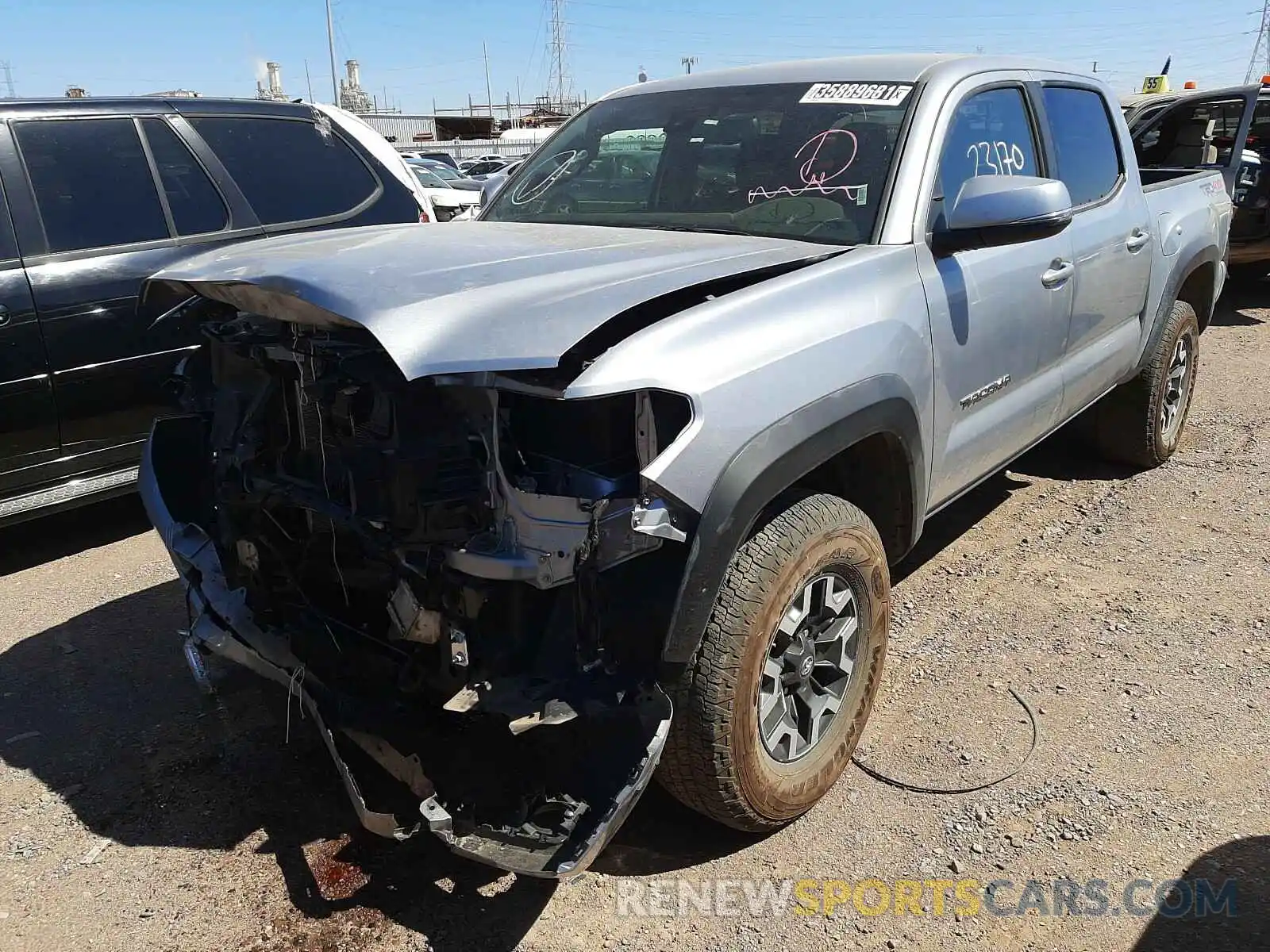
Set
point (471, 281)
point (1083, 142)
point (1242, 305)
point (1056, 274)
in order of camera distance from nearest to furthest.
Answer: point (471, 281) < point (1056, 274) < point (1083, 142) < point (1242, 305)

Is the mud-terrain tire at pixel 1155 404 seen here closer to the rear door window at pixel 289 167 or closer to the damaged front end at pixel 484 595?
the damaged front end at pixel 484 595

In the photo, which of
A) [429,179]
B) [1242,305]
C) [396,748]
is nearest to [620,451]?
[396,748]

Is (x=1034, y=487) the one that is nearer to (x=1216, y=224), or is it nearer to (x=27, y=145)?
(x=1216, y=224)

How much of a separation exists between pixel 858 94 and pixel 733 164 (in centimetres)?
46

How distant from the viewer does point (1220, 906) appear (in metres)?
2.38

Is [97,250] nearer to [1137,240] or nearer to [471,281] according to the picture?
[471,281]

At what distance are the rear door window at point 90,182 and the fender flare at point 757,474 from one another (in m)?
3.57

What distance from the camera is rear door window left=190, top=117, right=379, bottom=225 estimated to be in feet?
16.3

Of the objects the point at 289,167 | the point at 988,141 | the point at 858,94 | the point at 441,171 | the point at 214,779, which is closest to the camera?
the point at 214,779

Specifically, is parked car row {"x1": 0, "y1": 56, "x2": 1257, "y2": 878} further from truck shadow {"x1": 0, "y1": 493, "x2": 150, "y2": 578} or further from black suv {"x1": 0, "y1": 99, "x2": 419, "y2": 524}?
truck shadow {"x1": 0, "y1": 493, "x2": 150, "y2": 578}

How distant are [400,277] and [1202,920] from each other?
245cm

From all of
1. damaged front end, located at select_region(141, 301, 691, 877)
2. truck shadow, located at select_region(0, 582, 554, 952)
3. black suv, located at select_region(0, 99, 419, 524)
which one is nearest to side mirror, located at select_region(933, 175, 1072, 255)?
damaged front end, located at select_region(141, 301, 691, 877)

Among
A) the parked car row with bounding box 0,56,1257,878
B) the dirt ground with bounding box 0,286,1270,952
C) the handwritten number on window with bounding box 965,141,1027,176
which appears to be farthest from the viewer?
the handwritten number on window with bounding box 965,141,1027,176

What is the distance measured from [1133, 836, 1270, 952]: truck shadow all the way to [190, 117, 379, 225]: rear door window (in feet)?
15.4
